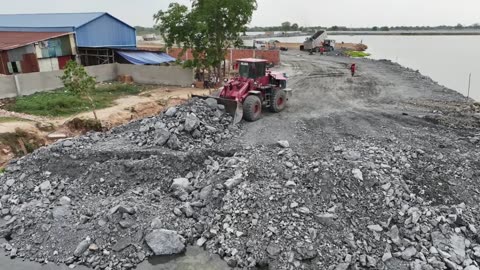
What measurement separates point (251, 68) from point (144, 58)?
14.5m

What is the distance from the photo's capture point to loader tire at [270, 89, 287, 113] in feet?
48.4

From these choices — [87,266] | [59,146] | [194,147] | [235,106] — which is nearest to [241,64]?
[235,106]

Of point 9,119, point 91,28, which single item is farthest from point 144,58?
point 9,119

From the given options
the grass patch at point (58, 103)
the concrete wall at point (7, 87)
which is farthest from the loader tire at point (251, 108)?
the concrete wall at point (7, 87)

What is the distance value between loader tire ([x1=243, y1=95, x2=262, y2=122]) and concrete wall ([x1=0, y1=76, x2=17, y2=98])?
40.7 feet

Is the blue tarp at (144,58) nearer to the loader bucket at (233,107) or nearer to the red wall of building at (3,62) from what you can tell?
the red wall of building at (3,62)

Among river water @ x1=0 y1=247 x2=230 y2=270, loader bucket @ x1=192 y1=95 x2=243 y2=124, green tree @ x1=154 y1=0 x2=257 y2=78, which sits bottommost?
river water @ x1=0 y1=247 x2=230 y2=270

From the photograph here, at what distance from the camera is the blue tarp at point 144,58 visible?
25.8m

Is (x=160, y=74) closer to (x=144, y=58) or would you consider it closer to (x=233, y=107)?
(x=144, y=58)

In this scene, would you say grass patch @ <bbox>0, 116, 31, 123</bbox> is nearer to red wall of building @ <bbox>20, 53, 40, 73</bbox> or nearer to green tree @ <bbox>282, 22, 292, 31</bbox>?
red wall of building @ <bbox>20, 53, 40, 73</bbox>

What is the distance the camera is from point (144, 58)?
26.4 m

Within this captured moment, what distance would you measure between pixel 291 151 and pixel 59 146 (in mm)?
7008

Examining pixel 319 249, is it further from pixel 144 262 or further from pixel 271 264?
pixel 144 262

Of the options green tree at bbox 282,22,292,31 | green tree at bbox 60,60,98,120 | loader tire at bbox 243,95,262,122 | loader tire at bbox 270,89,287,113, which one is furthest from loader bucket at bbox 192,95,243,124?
green tree at bbox 282,22,292,31
